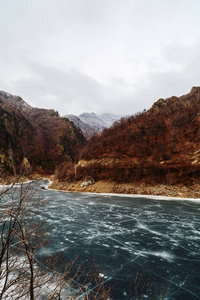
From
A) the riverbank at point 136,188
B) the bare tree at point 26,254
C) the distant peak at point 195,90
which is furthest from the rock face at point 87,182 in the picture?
the distant peak at point 195,90

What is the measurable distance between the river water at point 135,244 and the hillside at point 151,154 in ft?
48.6

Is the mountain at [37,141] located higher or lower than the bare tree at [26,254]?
higher

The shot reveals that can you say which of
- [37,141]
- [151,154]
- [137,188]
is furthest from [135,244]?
[37,141]

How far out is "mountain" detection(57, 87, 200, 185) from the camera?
35.4 metres

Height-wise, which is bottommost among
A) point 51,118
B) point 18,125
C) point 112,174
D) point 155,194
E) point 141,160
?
point 155,194

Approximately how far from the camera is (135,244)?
1222 cm

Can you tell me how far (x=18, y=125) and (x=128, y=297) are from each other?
125828mm

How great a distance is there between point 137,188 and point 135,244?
→ 2406 cm

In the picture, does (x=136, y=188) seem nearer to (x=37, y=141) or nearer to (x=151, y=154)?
(x=151, y=154)

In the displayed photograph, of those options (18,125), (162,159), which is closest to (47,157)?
(18,125)

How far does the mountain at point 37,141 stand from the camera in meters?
89.2

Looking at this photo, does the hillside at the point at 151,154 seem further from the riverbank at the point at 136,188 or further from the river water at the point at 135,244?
the river water at the point at 135,244

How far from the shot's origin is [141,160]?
1610 inches

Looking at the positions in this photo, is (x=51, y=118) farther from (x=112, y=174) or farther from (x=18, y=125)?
(x=112, y=174)
